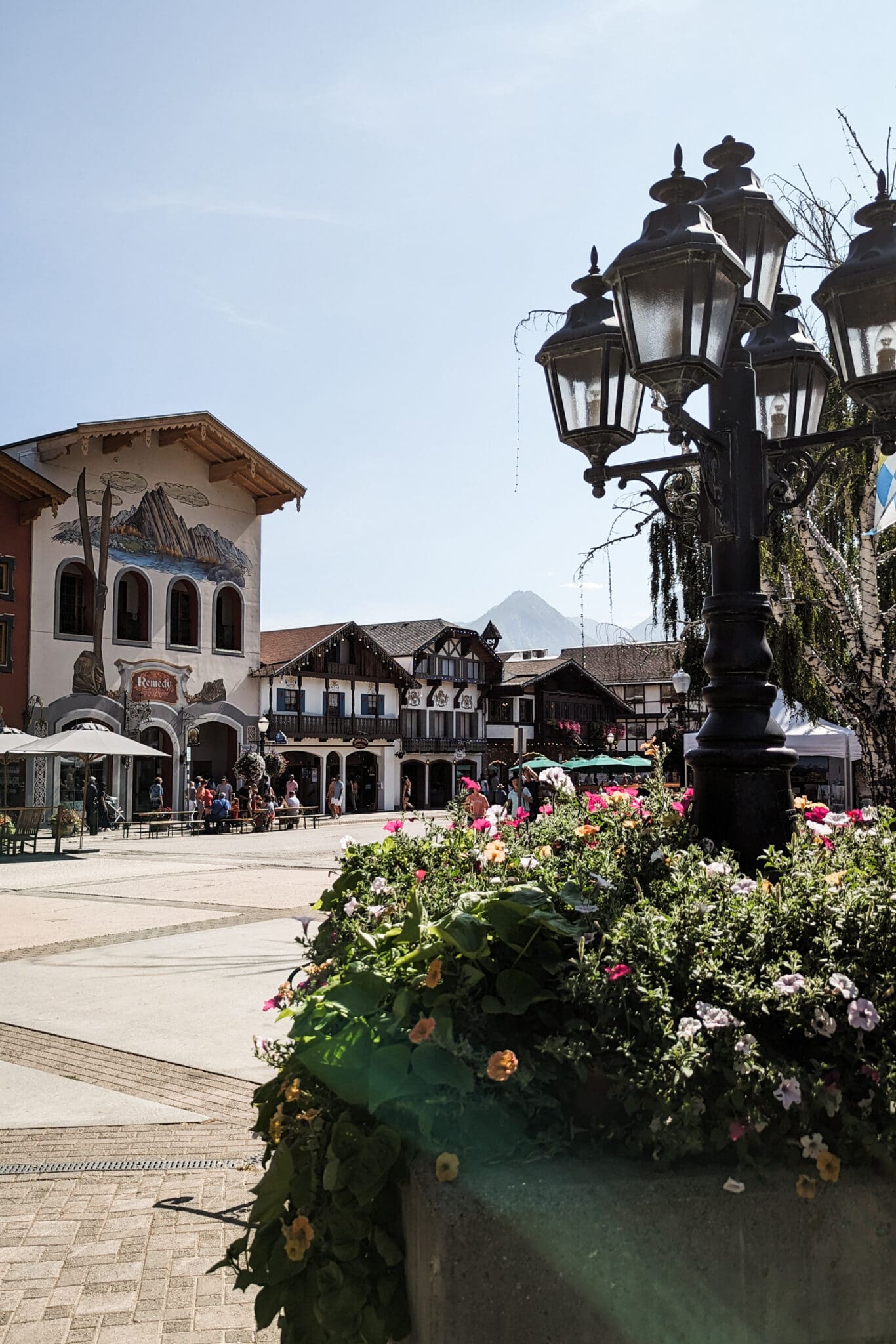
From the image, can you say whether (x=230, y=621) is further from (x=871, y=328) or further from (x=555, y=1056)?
(x=555, y=1056)

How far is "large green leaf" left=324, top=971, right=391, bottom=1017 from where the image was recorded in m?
2.50

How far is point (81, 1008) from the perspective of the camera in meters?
6.96

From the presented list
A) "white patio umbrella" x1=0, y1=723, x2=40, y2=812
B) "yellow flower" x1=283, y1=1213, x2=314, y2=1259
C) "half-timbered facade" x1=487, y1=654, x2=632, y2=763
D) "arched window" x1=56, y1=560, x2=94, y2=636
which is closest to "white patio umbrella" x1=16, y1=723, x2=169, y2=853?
"white patio umbrella" x1=0, y1=723, x2=40, y2=812

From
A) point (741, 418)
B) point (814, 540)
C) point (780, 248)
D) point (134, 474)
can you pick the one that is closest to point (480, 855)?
point (741, 418)

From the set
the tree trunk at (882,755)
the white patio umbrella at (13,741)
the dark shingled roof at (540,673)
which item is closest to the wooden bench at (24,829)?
the white patio umbrella at (13,741)

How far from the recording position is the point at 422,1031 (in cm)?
235

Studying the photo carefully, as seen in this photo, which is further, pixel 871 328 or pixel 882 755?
pixel 882 755

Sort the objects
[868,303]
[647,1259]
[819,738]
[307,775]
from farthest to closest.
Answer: [307,775] → [819,738] → [868,303] → [647,1259]

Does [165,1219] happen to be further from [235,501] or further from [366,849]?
[235,501]

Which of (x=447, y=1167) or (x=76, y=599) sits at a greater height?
(x=76, y=599)

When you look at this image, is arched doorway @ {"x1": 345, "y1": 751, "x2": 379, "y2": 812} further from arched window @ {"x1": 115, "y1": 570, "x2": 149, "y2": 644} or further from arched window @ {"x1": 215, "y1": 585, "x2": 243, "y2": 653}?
arched window @ {"x1": 115, "y1": 570, "x2": 149, "y2": 644}

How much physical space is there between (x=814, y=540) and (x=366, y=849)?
7297mm

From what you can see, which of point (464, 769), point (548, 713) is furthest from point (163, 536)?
point (548, 713)

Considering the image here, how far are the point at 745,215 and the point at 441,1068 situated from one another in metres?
3.48
